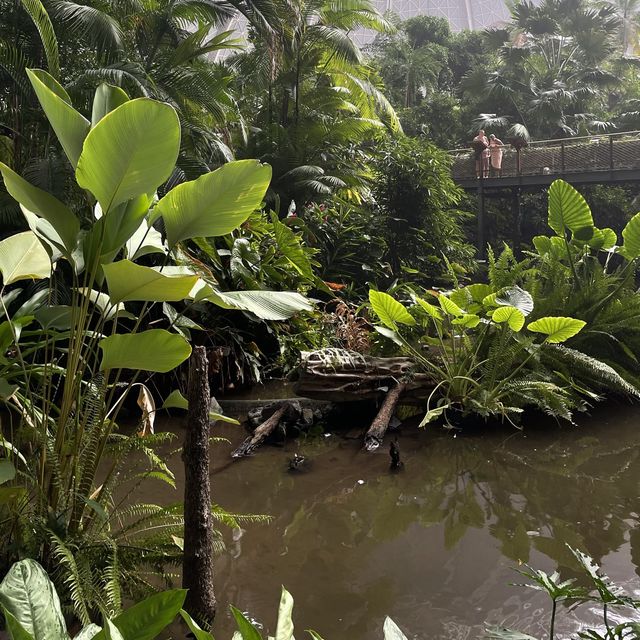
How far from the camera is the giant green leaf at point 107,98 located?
222 centimetres

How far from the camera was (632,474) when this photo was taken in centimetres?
416

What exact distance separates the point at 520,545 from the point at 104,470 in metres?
2.47

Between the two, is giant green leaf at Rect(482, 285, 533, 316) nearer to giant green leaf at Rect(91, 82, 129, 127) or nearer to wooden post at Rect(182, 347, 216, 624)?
wooden post at Rect(182, 347, 216, 624)

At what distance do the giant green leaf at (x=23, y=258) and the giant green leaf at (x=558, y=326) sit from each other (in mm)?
3501

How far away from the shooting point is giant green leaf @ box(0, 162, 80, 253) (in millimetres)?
1908

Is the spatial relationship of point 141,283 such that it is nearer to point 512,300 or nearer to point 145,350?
point 145,350

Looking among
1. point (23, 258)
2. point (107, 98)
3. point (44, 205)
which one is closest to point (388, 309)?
point (23, 258)

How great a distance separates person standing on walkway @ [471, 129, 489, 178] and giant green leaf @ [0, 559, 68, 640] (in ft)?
47.1

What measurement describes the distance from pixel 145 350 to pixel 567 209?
16.9 feet

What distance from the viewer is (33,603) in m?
1.28

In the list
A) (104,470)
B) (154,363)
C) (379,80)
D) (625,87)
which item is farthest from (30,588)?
(625,87)

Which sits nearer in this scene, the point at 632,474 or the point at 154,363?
the point at 154,363

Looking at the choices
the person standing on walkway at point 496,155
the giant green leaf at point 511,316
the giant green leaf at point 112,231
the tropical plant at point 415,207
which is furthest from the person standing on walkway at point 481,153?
the giant green leaf at point 112,231

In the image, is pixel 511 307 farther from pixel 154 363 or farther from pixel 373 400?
pixel 154 363
